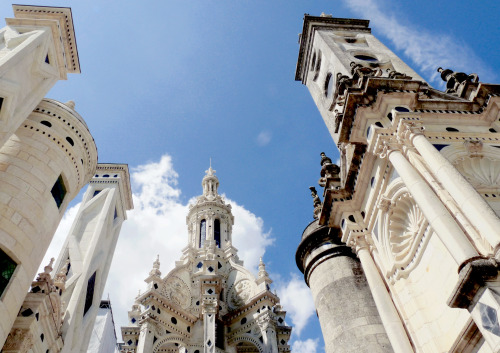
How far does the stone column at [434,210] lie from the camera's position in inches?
325

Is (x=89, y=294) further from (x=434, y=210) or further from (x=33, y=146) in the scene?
(x=434, y=210)

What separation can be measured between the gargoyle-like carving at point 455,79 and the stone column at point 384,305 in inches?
309

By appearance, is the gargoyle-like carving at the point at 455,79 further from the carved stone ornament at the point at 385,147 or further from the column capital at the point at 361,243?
the column capital at the point at 361,243

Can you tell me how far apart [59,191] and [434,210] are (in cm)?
1411

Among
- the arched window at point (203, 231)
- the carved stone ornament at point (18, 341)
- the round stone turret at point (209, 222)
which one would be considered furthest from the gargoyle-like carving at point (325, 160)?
the arched window at point (203, 231)

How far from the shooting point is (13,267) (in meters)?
12.9

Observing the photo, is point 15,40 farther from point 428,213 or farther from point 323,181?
point 428,213

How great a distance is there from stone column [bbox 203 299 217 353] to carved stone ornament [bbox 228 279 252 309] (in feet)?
21.6

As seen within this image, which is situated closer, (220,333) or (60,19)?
(60,19)

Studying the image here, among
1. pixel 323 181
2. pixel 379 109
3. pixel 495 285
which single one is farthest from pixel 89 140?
pixel 495 285

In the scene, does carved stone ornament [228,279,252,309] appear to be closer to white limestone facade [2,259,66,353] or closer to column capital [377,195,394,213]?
white limestone facade [2,259,66,353]

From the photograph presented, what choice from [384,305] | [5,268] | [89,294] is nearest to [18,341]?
[5,268]

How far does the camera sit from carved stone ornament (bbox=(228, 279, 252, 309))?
3438cm

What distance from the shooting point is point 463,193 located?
908 cm
